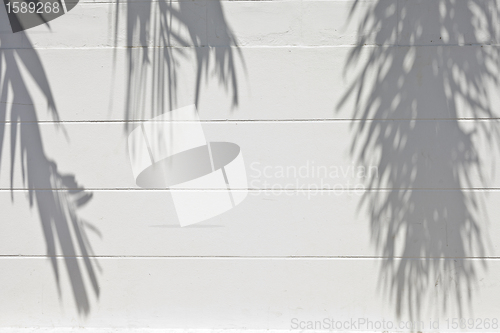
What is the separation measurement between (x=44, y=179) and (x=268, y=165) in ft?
5.25

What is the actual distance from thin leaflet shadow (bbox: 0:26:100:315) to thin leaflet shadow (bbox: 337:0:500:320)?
79.2 inches

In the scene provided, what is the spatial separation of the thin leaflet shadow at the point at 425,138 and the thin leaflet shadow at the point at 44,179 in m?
2.01

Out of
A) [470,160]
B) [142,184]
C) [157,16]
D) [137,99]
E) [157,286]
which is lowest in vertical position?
[157,286]

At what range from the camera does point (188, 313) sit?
2828 mm

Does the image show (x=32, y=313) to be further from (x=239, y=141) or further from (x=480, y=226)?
Answer: (x=480, y=226)

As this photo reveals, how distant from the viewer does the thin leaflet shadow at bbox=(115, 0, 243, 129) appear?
2.70 metres

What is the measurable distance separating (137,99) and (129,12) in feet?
1.97

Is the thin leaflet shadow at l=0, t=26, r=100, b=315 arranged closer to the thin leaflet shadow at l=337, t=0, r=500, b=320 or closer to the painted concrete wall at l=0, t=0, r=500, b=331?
the painted concrete wall at l=0, t=0, r=500, b=331

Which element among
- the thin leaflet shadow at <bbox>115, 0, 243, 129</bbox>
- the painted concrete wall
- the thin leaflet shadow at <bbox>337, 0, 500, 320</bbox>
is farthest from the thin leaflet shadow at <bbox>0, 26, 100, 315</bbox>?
the thin leaflet shadow at <bbox>337, 0, 500, 320</bbox>

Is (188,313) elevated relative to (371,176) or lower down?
lower down

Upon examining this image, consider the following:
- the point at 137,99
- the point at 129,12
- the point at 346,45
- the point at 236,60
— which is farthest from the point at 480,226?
the point at 129,12

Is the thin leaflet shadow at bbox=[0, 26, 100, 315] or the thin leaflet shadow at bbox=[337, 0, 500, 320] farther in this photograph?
the thin leaflet shadow at bbox=[0, 26, 100, 315]

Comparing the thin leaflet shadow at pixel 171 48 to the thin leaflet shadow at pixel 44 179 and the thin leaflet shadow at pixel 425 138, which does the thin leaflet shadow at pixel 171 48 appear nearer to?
the thin leaflet shadow at pixel 44 179

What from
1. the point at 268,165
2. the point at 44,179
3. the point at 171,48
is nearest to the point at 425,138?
the point at 268,165
